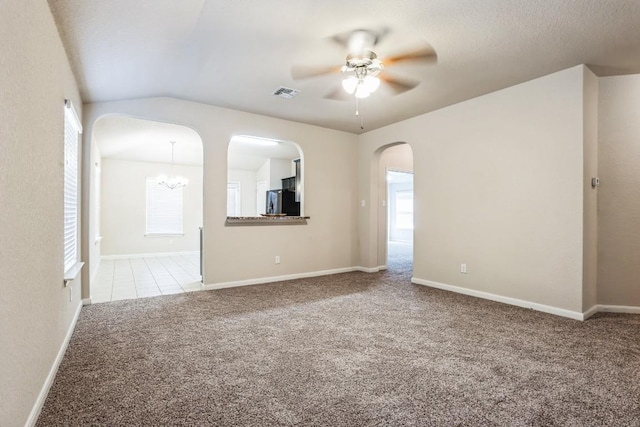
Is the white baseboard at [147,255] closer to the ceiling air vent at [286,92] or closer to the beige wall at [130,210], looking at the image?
the beige wall at [130,210]

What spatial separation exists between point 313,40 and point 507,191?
2745mm

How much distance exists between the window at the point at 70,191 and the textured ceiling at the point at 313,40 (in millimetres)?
485

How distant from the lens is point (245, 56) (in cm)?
298

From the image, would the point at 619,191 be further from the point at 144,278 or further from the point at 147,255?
the point at 147,255

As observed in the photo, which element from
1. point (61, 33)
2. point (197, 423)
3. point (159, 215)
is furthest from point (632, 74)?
point (159, 215)

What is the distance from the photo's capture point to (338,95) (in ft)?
12.9

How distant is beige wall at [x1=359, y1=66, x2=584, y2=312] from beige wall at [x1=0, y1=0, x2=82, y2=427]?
4164 millimetres

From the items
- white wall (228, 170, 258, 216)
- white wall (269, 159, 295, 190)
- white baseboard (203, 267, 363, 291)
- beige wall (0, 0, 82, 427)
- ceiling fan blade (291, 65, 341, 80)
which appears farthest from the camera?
white wall (228, 170, 258, 216)

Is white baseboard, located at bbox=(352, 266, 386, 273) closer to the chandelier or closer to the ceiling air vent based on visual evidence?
the ceiling air vent

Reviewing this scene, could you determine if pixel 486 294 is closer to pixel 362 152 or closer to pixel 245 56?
pixel 362 152

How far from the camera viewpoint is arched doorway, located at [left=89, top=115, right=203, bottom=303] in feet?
18.7

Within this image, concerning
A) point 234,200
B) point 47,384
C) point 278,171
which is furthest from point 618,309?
point 234,200

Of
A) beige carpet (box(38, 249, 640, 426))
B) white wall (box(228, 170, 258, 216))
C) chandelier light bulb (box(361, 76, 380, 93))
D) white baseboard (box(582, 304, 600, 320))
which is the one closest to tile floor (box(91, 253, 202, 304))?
beige carpet (box(38, 249, 640, 426))

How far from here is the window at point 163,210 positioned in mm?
8180
